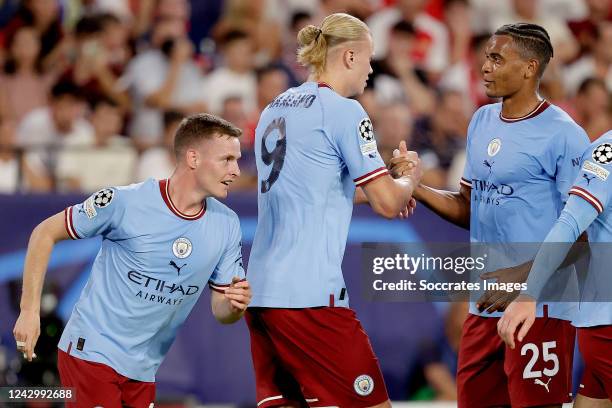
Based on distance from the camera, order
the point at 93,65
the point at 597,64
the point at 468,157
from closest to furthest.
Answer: the point at 468,157, the point at 93,65, the point at 597,64

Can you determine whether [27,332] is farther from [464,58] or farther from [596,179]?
[464,58]

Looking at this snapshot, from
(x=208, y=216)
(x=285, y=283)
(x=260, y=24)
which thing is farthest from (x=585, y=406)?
(x=260, y=24)

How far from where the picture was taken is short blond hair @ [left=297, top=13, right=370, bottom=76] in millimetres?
5664

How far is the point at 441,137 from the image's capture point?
10648 mm

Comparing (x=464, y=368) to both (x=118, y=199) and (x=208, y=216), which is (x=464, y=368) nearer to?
(x=208, y=216)

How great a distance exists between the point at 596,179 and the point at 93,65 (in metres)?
6.67

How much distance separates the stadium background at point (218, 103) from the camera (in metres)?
9.38

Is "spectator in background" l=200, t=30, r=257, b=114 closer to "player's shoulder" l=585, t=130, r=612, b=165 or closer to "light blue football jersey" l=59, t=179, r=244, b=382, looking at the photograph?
"light blue football jersey" l=59, t=179, r=244, b=382

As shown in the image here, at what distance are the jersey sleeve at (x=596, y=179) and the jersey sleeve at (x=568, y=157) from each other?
266mm

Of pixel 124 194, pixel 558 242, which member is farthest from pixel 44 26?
pixel 558 242

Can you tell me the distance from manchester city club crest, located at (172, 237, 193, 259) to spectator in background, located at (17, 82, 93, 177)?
15.5 ft

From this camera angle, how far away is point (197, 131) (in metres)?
5.85

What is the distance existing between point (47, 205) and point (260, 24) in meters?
3.54

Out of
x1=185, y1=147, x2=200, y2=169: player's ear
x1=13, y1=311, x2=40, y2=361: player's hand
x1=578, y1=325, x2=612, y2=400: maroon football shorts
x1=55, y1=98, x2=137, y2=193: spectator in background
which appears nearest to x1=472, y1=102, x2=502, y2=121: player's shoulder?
x1=578, y1=325, x2=612, y2=400: maroon football shorts
